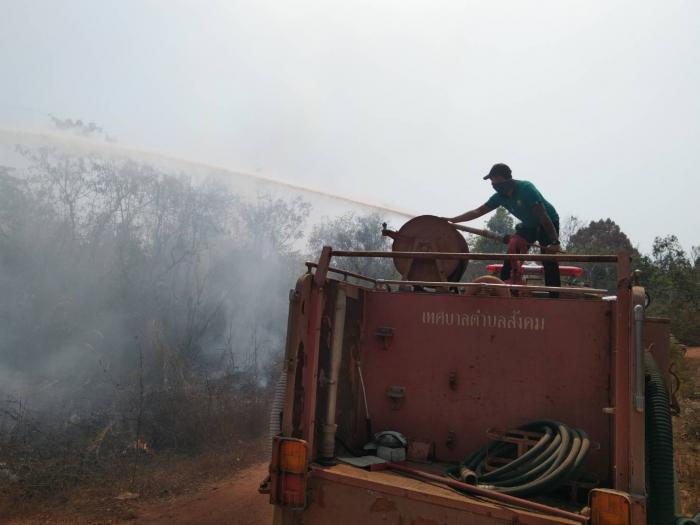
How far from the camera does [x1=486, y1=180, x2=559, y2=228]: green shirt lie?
5.74 meters

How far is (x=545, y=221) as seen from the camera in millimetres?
5625

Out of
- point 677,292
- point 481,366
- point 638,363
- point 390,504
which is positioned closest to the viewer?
point 638,363

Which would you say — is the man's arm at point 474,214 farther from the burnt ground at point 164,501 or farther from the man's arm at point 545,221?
→ the burnt ground at point 164,501

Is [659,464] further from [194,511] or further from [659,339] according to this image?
[194,511]

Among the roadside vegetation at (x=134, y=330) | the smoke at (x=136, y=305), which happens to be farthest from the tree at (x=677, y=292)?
the smoke at (x=136, y=305)

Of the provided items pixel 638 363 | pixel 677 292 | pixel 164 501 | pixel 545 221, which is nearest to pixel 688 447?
pixel 545 221

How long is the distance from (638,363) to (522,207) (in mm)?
2826

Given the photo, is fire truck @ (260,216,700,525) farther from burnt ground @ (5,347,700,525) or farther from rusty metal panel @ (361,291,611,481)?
burnt ground @ (5,347,700,525)

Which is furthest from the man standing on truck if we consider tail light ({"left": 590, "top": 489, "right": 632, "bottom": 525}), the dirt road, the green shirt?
the dirt road

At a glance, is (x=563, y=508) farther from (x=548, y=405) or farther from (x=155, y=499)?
(x=155, y=499)

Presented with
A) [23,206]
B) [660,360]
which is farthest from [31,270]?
[660,360]

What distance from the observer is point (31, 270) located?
1215 centimetres

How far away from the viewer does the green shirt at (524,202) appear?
5.74 m

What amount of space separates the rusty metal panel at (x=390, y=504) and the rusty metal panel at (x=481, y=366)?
692 millimetres
